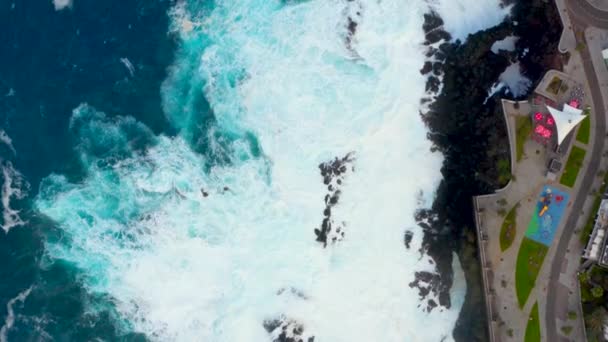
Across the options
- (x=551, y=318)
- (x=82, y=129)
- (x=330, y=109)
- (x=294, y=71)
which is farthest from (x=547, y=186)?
(x=82, y=129)

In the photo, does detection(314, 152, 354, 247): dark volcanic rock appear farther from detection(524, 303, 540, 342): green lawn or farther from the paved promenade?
detection(524, 303, 540, 342): green lawn

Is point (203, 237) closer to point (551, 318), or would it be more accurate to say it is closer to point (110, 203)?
point (110, 203)

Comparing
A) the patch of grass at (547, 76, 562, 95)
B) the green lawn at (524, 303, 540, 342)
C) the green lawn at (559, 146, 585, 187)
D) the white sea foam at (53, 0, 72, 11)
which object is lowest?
the green lawn at (524, 303, 540, 342)

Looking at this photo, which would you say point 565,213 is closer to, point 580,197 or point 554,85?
point 580,197

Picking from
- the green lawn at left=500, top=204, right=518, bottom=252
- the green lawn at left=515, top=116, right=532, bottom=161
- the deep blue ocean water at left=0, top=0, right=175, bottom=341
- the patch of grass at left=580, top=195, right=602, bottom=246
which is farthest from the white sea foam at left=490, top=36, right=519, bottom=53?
the deep blue ocean water at left=0, top=0, right=175, bottom=341

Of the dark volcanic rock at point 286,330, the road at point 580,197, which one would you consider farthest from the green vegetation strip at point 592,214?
the dark volcanic rock at point 286,330
